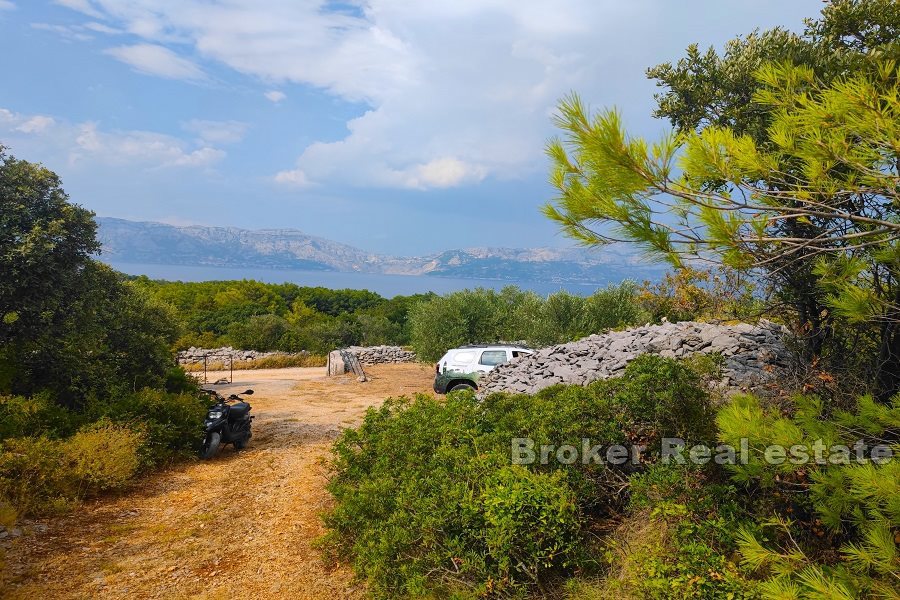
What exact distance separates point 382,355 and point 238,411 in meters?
16.4

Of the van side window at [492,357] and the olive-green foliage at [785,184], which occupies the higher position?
the olive-green foliage at [785,184]

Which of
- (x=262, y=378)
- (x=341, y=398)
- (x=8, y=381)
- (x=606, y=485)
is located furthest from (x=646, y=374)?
(x=262, y=378)

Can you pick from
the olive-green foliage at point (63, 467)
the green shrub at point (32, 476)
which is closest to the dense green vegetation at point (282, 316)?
the olive-green foliage at point (63, 467)

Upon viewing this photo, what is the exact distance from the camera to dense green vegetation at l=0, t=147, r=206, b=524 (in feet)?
20.3

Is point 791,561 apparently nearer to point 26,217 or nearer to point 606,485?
point 606,485

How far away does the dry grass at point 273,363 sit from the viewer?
23806 mm

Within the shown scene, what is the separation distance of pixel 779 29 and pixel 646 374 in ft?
17.1

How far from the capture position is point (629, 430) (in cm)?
473

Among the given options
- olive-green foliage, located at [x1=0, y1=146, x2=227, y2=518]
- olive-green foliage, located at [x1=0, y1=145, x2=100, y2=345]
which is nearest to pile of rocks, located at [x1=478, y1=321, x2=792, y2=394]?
olive-green foliage, located at [x1=0, y1=146, x2=227, y2=518]

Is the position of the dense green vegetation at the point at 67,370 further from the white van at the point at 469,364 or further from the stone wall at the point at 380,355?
the stone wall at the point at 380,355

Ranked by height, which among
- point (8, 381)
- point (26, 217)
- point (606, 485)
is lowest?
point (606, 485)

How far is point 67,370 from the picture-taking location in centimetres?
764

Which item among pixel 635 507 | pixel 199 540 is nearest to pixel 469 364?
pixel 199 540

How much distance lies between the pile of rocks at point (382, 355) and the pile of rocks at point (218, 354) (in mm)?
5112
